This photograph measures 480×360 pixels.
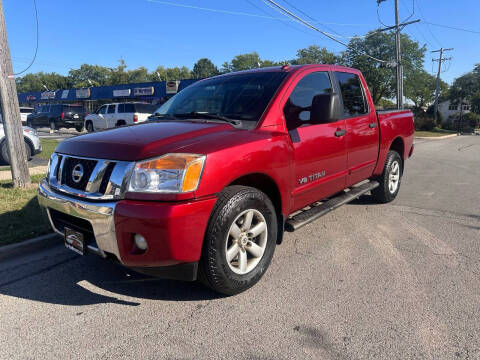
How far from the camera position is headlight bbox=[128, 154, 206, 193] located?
2404mm

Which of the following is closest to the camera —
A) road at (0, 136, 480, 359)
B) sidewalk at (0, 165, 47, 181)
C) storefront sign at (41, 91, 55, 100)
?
road at (0, 136, 480, 359)

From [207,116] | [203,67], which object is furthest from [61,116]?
[203,67]

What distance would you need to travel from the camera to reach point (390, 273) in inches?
129

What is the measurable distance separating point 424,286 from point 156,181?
239cm

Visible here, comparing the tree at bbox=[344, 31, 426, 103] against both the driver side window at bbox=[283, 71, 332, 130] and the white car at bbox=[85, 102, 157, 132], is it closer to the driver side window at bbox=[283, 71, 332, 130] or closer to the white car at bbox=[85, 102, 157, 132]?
the white car at bbox=[85, 102, 157, 132]

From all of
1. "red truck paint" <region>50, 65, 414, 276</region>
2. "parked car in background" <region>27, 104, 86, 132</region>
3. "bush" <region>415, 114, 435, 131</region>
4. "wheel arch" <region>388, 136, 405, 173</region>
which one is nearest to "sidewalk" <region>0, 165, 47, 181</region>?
"red truck paint" <region>50, 65, 414, 276</region>

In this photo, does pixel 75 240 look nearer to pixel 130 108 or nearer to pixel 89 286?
pixel 89 286

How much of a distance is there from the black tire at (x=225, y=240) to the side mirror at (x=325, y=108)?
3.02 ft

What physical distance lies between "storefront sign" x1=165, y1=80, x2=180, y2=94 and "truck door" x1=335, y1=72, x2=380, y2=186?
1222 inches

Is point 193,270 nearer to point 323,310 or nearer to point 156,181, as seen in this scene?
point 156,181

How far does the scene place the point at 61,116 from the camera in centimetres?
2364

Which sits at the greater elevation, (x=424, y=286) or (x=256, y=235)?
(x=256, y=235)

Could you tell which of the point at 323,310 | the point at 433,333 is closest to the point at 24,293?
the point at 323,310

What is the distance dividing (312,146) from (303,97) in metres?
0.55
